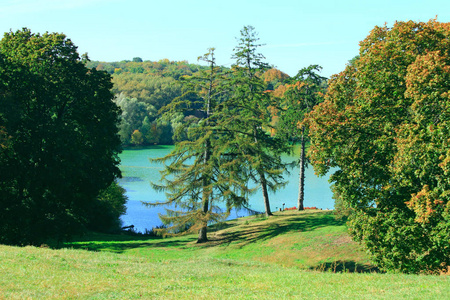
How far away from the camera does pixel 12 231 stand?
22.1 metres

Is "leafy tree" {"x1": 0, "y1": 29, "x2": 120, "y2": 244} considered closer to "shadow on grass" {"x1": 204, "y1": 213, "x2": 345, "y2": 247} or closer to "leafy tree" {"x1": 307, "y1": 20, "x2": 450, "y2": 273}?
"shadow on grass" {"x1": 204, "y1": 213, "x2": 345, "y2": 247}

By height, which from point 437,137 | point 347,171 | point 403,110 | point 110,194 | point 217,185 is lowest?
point 110,194

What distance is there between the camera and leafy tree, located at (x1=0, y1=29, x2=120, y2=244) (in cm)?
2189

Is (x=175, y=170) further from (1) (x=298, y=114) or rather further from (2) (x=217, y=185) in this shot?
(1) (x=298, y=114)

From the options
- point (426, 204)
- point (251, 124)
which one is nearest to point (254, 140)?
point (251, 124)

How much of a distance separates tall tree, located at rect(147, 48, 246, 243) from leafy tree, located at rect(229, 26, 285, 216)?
132cm

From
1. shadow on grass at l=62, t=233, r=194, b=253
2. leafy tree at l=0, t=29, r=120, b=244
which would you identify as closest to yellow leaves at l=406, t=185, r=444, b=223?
leafy tree at l=0, t=29, r=120, b=244

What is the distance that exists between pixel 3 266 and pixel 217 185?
1684cm

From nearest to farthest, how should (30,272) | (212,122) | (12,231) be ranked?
1. (30,272)
2. (12,231)
3. (212,122)

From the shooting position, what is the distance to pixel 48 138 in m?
22.0

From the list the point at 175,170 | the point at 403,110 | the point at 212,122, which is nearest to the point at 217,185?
the point at 175,170

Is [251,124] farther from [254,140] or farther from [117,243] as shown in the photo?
[117,243]

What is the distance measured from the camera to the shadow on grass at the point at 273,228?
89.9 ft

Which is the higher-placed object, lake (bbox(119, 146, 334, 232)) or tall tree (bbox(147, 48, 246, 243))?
tall tree (bbox(147, 48, 246, 243))
